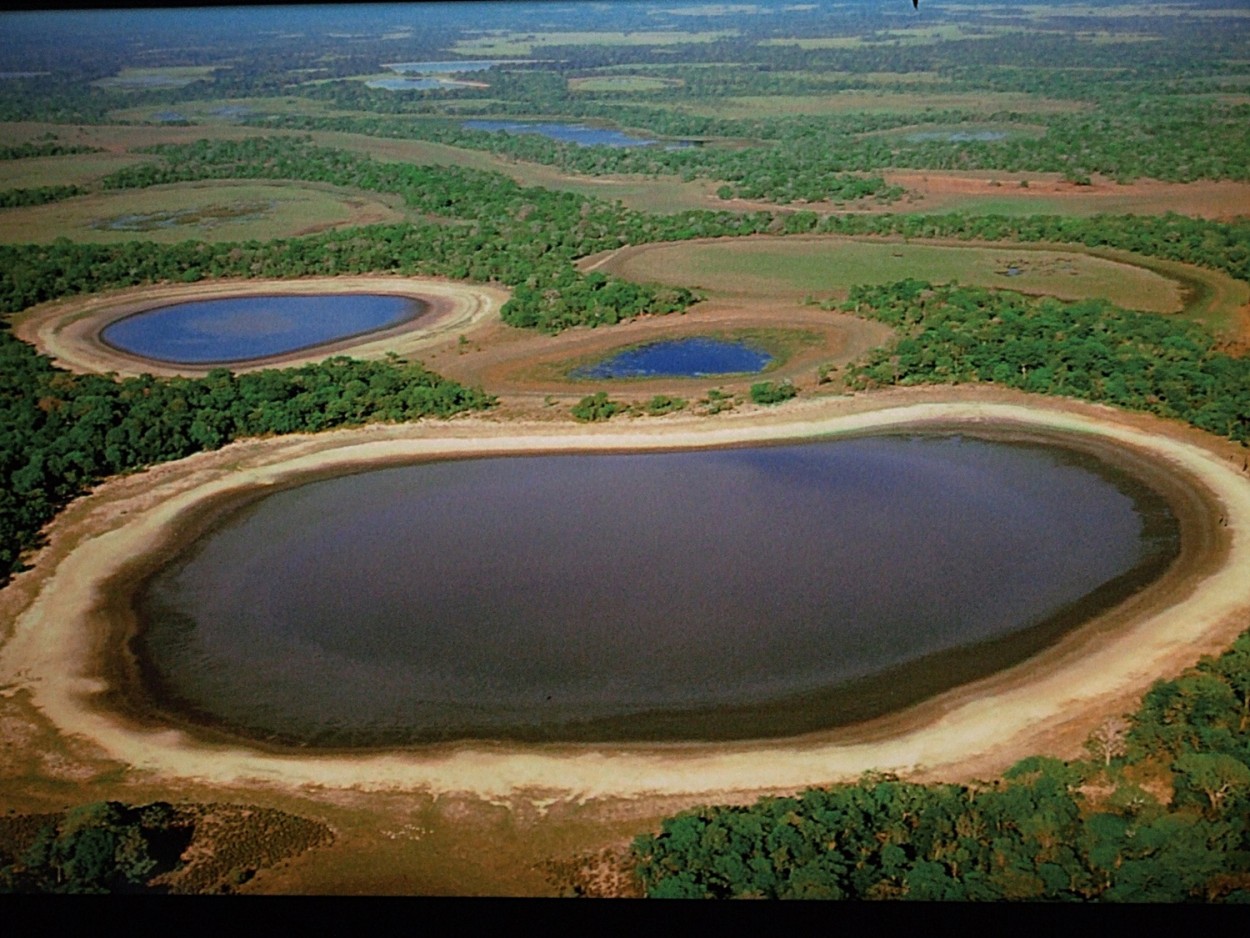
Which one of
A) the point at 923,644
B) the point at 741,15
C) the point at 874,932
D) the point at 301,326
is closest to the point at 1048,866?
the point at 923,644

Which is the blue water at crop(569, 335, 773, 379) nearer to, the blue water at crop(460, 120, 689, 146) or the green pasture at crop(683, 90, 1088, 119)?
the blue water at crop(460, 120, 689, 146)

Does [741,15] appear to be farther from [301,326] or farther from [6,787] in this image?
[6,787]

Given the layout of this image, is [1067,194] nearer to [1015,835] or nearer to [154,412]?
[154,412]

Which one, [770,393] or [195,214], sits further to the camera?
[195,214]

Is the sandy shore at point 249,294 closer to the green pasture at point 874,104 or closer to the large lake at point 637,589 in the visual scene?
the large lake at point 637,589

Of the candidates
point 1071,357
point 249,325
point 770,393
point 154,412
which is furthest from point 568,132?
point 154,412
